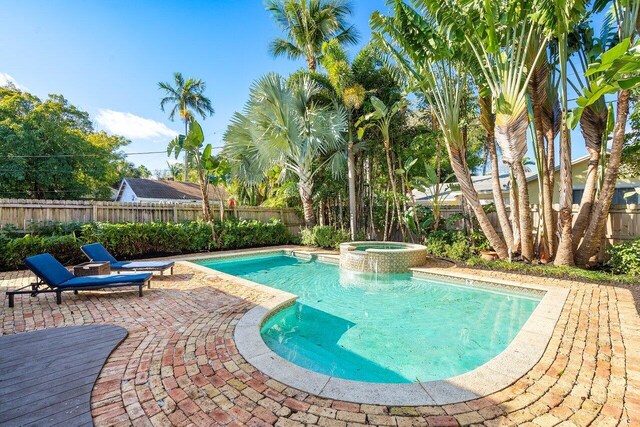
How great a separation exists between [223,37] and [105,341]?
11.6 meters

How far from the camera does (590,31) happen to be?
723 cm

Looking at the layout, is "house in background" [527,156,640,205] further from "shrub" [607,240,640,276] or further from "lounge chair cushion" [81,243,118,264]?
"lounge chair cushion" [81,243,118,264]

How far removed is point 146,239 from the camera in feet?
33.7

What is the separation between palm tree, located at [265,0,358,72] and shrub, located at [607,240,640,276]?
495 inches

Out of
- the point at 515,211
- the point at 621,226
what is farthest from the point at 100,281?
the point at 621,226

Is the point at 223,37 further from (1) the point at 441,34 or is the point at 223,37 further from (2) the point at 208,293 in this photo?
(2) the point at 208,293

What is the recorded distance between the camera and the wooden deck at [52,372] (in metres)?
2.19

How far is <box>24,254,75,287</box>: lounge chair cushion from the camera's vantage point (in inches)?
195

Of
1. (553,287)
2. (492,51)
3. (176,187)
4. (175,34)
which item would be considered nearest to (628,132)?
(492,51)

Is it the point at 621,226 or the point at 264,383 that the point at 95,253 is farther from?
the point at 621,226

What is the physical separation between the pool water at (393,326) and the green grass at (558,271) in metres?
1.49

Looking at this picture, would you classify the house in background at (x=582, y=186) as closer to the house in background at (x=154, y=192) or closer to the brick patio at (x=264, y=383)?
the brick patio at (x=264, y=383)

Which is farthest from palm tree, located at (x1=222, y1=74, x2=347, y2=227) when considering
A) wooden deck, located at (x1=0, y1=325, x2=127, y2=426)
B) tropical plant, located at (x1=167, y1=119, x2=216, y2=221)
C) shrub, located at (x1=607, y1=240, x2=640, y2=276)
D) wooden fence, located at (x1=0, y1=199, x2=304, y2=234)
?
wooden deck, located at (x1=0, y1=325, x2=127, y2=426)

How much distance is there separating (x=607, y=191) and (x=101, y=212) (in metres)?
15.0
